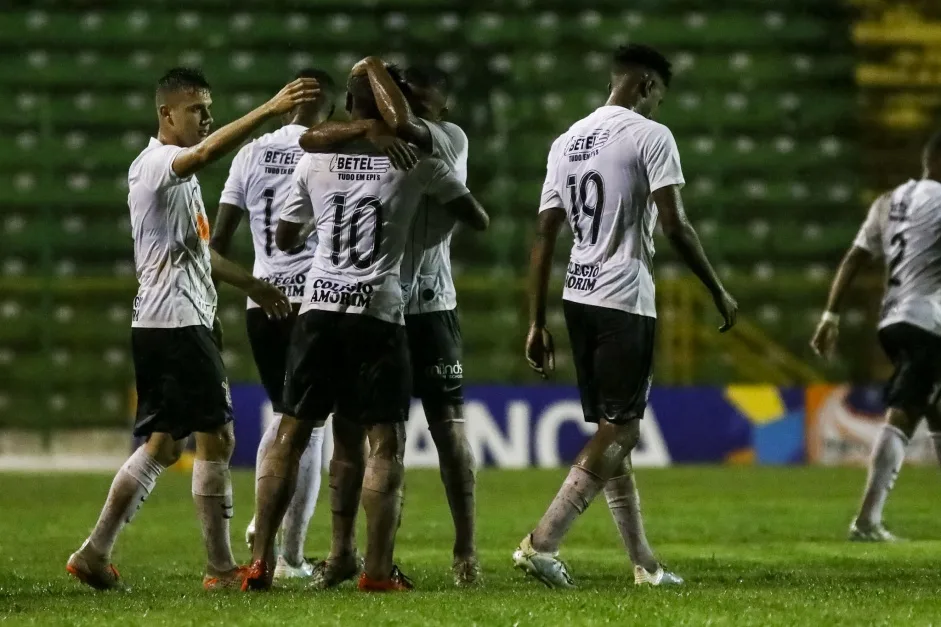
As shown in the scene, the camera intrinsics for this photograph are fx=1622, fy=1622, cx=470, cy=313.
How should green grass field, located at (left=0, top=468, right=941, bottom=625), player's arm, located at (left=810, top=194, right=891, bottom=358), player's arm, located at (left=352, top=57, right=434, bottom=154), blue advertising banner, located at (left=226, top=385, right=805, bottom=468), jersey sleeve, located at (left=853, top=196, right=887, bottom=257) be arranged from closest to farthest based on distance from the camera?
green grass field, located at (left=0, top=468, right=941, bottom=625) → player's arm, located at (left=352, top=57, right=434, bottom=154) → player's arm, located at (left=810, top=194, right=891, bottom=358) → jersey sleeve, located at (left=853, top=196, right=887, bottom=257) → blue advertising banner, located at (left=226, top=385, right=805, bottom=468)

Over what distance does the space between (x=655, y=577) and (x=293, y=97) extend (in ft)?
8.13

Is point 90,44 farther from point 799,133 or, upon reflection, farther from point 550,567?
point 550,567

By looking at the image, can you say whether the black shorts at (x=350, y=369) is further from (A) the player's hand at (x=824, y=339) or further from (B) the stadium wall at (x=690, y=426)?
(B) the stadium wall at (x=690, y=426)

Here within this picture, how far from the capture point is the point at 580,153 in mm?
6855

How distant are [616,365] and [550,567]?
865 millimetres

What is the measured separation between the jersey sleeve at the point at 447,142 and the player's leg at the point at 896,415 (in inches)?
129

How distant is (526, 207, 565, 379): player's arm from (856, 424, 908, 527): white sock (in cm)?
274

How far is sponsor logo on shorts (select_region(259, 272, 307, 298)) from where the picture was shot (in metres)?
7.46

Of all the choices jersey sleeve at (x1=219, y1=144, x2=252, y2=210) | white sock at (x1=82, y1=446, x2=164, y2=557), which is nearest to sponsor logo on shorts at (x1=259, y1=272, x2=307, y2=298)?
jersey sleeve at (x1=219, y1=144, x2=252, y2=210)

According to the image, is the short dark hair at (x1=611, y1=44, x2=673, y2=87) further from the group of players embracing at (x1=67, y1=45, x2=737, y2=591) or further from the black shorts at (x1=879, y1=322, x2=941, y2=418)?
the black shorts at (x1=879, y1=322, x2=941, y2=418)

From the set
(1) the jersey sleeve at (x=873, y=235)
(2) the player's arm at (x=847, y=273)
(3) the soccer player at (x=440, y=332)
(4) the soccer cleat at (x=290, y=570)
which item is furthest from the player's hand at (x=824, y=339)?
(4) the soccer cleat at (x=290, y=570)

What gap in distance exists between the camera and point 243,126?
6059 mm

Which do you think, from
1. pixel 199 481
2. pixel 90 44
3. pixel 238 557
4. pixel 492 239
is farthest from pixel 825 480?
pixel 90 44

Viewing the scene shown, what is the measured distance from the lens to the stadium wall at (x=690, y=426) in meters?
15.5
